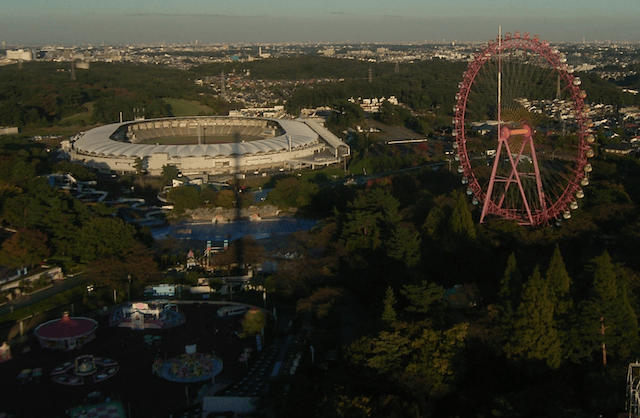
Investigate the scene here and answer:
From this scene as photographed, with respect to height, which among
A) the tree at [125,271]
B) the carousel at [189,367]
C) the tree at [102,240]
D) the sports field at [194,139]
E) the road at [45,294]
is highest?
the tree at [102,240]

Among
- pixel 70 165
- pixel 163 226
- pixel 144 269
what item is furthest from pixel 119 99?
pixel 144 269

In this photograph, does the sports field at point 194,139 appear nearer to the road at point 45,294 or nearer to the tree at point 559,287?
the road at point 45,294

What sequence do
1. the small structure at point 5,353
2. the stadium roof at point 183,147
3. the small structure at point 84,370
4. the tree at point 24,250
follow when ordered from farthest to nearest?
the stadium roof at point 183,147 → the tree at point 24,250 → the small structure at point 5,353 → the small structure at point 84,370

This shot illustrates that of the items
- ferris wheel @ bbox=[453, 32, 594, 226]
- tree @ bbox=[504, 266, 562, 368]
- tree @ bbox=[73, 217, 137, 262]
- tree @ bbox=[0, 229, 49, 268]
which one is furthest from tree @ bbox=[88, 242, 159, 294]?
tree @ bbox=[504, 266, 562, 368]

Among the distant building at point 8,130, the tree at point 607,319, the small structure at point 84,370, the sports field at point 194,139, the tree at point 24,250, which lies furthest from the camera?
the distant building at point 8,130

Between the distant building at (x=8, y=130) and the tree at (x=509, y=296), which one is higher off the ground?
the tree at (x=509, y=296)

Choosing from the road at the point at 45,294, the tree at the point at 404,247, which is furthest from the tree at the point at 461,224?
the road at the point at 45,294
